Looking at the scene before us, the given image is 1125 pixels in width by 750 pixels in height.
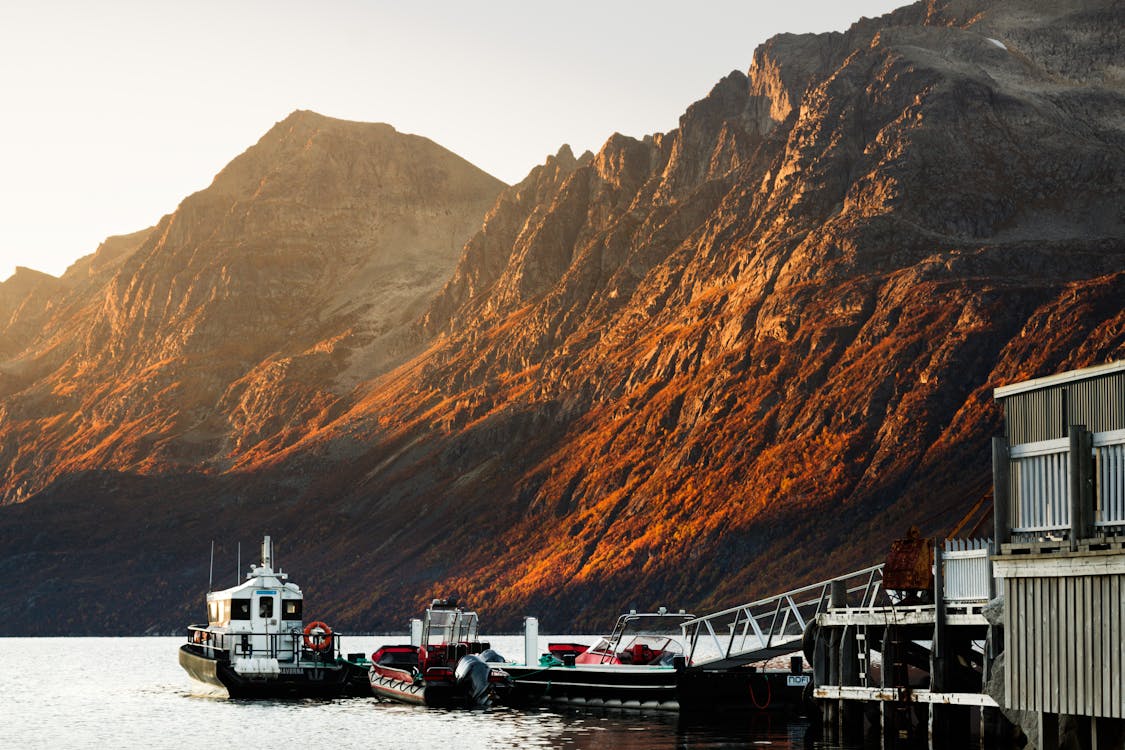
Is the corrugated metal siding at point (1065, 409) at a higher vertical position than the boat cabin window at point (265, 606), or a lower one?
higher

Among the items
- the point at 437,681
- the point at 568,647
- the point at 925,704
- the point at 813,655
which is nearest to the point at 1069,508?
the point at 925,704

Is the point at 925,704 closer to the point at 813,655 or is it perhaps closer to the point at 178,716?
the point at 813,655

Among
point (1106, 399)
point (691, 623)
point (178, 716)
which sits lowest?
point (178, 716)

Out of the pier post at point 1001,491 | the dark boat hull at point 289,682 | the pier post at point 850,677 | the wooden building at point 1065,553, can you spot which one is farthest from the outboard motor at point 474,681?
the wooden building at point 1065,553

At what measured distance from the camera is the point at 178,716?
87.3 m

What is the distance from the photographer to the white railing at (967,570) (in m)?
49.1

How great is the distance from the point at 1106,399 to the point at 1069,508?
2.79 m

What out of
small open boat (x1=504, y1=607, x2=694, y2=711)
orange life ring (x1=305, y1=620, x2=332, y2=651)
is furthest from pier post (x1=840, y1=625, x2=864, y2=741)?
orange life ring (x1=305, y1=620, x2=332, y2=651)

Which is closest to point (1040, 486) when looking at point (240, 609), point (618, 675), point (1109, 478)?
point (1109, 478)

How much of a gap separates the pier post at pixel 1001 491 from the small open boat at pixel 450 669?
34725 millimetres

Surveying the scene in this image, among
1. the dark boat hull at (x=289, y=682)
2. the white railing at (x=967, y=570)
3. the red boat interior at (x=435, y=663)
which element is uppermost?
the white railing at (x=967, y=570)

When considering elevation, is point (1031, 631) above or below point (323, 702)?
above

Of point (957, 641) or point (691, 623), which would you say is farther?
point (691, 623)

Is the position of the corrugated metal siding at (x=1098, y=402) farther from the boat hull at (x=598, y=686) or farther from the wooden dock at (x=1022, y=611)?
the boat hull at (x=598, y=686)
